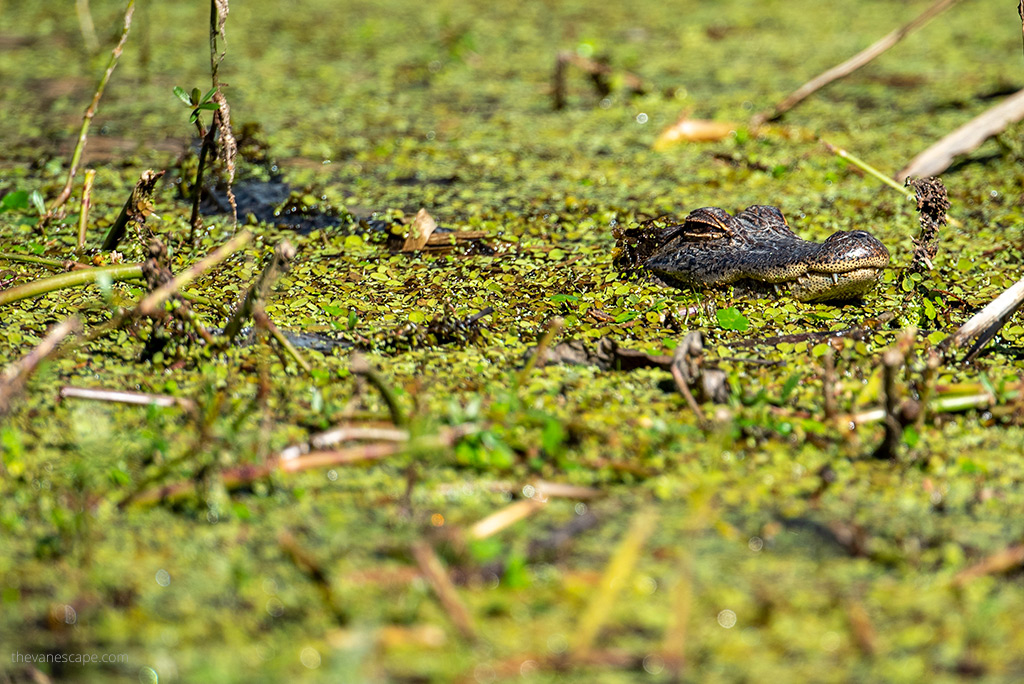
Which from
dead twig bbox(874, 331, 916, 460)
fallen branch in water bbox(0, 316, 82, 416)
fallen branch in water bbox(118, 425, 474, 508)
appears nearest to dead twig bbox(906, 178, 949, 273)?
dead twig bbox(874, 331, 916, 460)

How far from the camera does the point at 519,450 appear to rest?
2385mm

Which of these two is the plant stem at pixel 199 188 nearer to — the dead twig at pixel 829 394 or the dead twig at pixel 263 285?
the dead twig at pixel 263 285

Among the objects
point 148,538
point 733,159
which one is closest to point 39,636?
point 148,538

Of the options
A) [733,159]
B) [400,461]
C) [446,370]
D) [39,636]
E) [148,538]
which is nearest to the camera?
[39,636]

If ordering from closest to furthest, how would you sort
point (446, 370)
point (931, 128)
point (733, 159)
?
point (446, 370) → point (733, 159) → point (931, 128)

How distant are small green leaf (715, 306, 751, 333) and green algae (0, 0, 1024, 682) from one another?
0.01 m

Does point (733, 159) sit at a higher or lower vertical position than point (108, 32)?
lower

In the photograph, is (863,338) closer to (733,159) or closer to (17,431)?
(733,159)

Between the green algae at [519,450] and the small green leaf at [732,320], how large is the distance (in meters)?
0.01

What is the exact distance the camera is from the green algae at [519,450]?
1871 mm

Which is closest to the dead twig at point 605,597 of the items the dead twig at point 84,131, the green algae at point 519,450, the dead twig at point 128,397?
the green algae at point 519,450

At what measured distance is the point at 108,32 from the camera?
7.22 metres

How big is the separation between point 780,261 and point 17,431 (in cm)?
243

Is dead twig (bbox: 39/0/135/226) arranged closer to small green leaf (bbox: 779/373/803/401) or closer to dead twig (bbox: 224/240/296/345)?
dead twig (bbox: 224/240/296/345)
